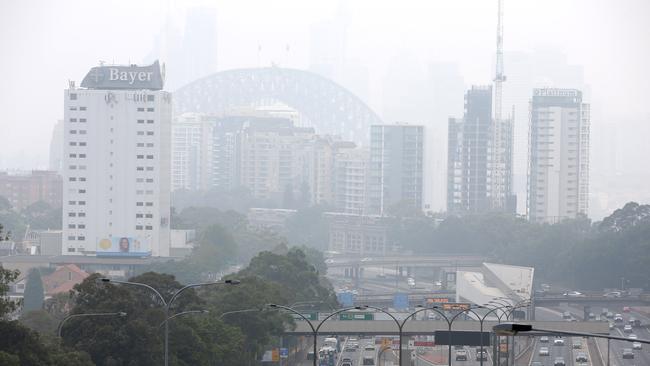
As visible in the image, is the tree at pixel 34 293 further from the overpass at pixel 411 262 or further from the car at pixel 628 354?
the overpass at pixel 411 262

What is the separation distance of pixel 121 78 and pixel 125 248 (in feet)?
47.0

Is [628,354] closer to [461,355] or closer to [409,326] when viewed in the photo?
[461,355]

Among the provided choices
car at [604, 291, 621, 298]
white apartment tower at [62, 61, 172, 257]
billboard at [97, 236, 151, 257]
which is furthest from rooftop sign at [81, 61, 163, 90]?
car at [604, 291, 621, 298]

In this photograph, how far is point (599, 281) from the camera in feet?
449

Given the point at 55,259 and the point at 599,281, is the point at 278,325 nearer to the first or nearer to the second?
the point at 55,259

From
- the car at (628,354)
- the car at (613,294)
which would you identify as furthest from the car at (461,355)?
the car at (613,294)

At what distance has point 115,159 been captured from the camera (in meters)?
135

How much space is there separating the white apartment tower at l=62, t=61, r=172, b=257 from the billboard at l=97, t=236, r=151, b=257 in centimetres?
189

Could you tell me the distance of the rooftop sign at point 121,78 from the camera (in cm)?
13412

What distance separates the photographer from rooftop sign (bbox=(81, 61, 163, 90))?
13412 centimetres

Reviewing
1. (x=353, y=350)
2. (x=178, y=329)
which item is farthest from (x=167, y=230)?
(x=178, y=329)

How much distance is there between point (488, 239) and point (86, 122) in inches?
2203

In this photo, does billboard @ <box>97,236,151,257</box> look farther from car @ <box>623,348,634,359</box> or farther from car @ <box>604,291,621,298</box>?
car @ <box>623,348,634,359</box>

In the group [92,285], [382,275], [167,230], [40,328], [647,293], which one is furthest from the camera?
[382,275]
